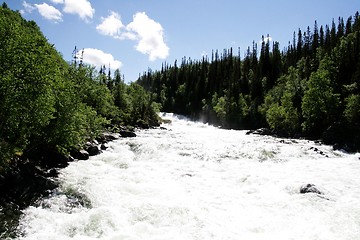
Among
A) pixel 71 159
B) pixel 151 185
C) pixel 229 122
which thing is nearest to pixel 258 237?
pixel 151 185

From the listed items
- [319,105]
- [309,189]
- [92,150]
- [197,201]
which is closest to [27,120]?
[197,201]

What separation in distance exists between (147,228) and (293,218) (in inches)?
356

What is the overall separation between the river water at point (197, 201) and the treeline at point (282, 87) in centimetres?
3009

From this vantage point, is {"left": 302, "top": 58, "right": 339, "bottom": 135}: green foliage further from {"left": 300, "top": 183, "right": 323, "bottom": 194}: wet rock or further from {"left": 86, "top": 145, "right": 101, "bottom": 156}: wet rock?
{"left": 86, "top": 145, "right": 101, "bottom": 156}: wet rock

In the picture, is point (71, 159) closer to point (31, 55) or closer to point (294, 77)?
point (31, 55)

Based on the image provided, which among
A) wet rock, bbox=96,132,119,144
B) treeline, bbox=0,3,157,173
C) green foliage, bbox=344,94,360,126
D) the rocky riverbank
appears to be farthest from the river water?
green foliage, bbox=344,94,360,126

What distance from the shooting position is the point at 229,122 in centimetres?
10681

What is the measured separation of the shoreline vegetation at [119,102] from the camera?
20.9 meters

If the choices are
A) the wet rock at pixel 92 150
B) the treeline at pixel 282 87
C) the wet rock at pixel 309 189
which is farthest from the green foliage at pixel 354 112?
the wet rock at pixel 92 150

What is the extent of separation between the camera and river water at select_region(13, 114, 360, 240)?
16.8m

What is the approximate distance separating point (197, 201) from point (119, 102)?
218 ft

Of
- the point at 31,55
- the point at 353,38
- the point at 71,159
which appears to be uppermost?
the point at 353,38

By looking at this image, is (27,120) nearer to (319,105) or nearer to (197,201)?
(197,201)

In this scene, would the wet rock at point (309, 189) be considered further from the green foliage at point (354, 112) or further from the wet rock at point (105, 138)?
the green foliage at point (354, 112)
